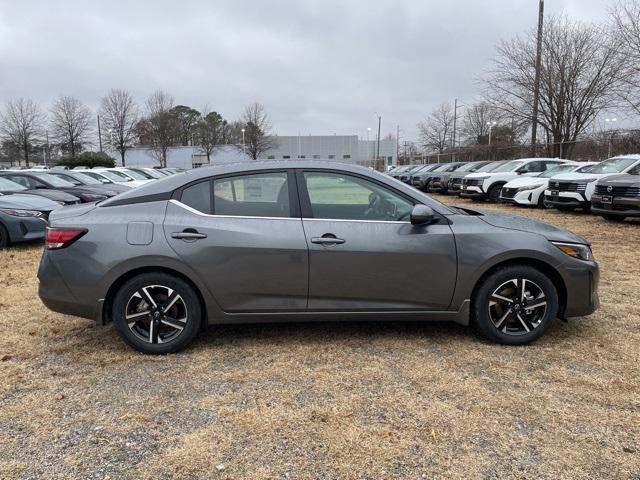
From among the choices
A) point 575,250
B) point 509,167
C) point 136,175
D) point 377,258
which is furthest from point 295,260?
point 136,175

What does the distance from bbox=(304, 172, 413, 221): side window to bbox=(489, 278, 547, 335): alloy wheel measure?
0.98 meters

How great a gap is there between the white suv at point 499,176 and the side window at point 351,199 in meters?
14.2

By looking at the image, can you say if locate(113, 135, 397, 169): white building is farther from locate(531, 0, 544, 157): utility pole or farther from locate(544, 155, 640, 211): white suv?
locate(544, 155, 640, 211): white suv

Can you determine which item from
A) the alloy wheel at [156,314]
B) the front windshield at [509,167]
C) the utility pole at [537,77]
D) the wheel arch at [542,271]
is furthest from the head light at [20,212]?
the utility pole at [537,77]

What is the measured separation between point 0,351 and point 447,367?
3580mm

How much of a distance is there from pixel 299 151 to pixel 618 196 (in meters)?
74.6

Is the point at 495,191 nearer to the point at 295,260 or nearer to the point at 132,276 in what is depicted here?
the point at 295,260

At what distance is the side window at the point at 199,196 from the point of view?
3.83 metres

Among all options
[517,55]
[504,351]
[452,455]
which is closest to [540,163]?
[517,55]

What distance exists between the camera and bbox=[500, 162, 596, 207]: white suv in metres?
14.8

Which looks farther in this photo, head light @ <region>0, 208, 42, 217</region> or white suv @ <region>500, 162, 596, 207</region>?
white suv @ <region>500, 162, 596, 207</region>

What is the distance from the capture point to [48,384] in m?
3.40

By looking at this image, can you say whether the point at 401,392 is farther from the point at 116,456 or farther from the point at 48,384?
the point at 48,384

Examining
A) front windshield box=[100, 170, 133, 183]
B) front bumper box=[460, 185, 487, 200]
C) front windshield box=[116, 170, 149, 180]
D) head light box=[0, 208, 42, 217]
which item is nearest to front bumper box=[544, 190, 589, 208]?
front bumper box=[460, 185, 487, 200]
